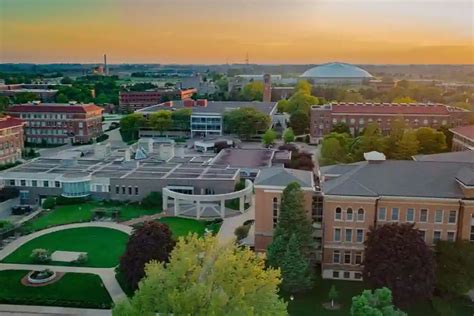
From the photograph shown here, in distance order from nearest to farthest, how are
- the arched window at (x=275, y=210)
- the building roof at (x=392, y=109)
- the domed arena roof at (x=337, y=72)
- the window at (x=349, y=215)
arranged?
the window at (x=349, y=215), the arched window at (x=275, y=210), the building roof at (x=392, y=109), the domed arena roof at (x=337, y=72)

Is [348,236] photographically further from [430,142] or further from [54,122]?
[54,122]

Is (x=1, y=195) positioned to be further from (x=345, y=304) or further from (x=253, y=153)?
(x=345, y=304)

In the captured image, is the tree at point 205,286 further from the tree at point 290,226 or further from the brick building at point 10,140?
the brick building at point 10,140

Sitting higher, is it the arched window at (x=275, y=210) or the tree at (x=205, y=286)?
the tree at (x=205, y=286)

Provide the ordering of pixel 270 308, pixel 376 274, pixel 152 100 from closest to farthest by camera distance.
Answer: pixel 270 308 < pixel 376 274 < pixel 152 100

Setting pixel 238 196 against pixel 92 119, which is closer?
pixel 238 196

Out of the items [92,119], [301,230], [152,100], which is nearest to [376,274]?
[301,230]

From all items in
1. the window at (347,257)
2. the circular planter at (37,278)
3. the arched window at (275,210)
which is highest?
the arched window at (275,210)

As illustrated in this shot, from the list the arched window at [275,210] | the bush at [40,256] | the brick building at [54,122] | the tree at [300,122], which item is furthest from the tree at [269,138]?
the bush at [40,256]
